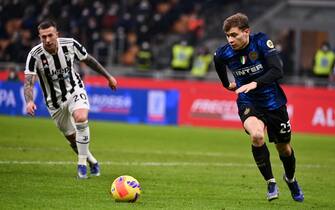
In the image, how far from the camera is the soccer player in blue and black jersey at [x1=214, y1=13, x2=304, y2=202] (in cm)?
1020

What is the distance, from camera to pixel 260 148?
33.9 ft

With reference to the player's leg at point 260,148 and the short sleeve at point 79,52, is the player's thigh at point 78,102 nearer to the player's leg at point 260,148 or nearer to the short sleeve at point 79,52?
the short sleeve at point 79,52

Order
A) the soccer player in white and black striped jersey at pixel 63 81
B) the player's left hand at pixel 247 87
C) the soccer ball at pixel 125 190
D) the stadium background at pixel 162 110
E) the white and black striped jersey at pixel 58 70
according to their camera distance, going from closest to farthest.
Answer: the player's left hand at pixel 247 87 < the soccer ball at pixel 125 190 < the stadium background at pixel 162 110 < the soccer player in white and black striped jersey at pixel 63 81 < the white and black striped jersey at pixel 58 70

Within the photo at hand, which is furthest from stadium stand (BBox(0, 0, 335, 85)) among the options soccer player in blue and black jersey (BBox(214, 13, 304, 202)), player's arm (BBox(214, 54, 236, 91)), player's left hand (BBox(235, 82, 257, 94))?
player's left hand (BBox(235, 82, 257, 94))

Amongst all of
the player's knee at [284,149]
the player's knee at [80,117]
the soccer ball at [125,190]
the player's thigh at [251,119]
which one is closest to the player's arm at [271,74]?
the player's thigh at [251,119]

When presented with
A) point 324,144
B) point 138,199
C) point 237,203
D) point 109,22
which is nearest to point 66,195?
point 138,199

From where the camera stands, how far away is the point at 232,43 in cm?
1027

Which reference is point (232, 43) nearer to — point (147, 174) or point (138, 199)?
point (138, 199)

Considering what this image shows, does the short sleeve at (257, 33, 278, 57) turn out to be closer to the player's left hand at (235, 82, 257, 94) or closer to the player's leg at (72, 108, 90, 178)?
the player's left hand at (235, 82, 257, 94)

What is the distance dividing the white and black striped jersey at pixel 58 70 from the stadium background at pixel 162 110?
1217mm

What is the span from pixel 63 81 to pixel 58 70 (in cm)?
18

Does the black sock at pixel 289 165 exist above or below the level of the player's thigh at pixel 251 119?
below

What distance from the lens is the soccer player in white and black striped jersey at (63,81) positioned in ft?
39.7

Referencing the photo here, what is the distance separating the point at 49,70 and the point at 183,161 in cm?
450
